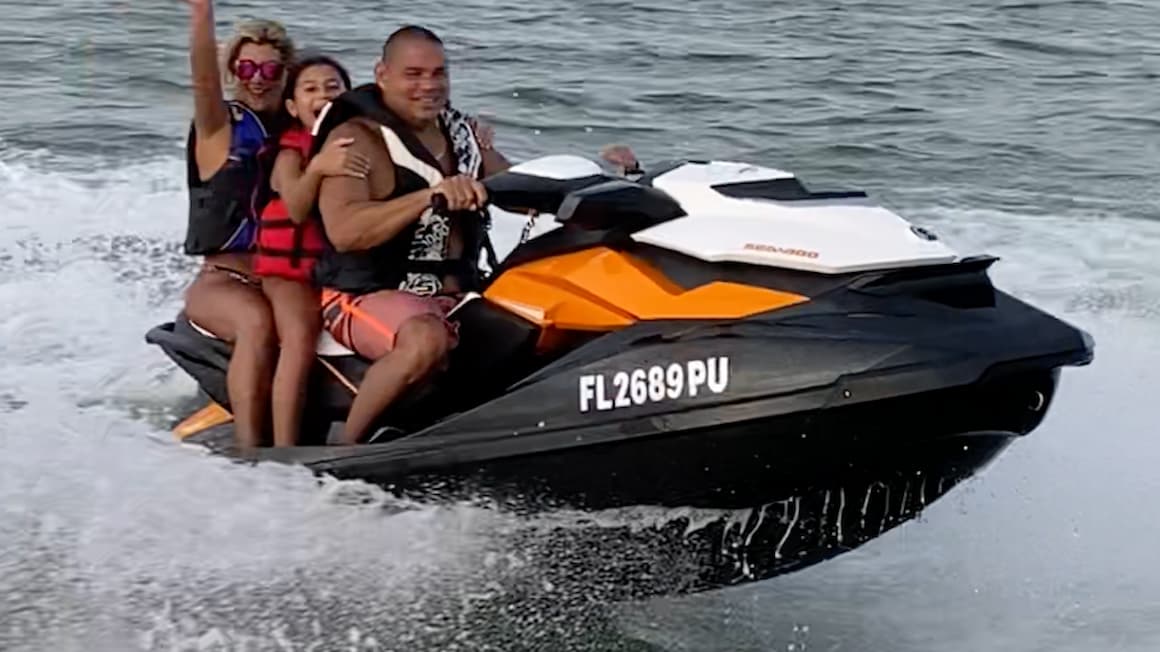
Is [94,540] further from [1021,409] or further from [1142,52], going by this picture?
[1142,52]

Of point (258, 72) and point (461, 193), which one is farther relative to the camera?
point (258, 72)

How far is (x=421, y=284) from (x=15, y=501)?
1.32m

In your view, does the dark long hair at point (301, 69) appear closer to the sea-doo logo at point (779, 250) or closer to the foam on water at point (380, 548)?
the foam on water at point (380, 548)

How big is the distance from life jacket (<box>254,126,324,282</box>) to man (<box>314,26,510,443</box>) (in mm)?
77

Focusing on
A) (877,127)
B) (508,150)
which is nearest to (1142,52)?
(877,127)

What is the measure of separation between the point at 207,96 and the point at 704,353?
146 cm

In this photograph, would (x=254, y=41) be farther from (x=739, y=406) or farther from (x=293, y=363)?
(x=739, y=406)

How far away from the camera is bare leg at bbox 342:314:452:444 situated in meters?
3.78

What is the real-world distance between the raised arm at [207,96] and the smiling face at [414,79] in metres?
0.52

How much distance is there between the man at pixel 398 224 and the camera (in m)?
3.79

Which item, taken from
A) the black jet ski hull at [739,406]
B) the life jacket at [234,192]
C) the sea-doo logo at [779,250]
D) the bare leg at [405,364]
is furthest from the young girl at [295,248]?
the sea-doo logo at [779,250]

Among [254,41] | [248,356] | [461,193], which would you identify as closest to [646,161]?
[254,41]

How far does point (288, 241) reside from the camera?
4133 mm

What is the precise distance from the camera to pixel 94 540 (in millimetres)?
4301
